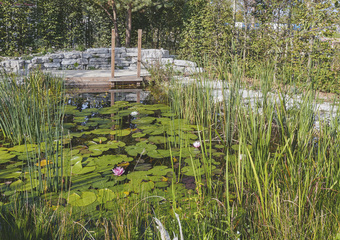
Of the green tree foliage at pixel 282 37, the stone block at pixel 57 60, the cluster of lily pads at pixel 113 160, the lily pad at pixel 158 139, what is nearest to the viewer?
the cluster of lily pads at pixel 113 160

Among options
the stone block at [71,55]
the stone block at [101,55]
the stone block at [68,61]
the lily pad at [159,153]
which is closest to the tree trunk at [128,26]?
the stone block at [101,55]

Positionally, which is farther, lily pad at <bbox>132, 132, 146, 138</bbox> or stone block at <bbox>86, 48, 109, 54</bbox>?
stone block at <bbox>86, 48, 109, 54</bbox>

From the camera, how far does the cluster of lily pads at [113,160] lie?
1720mm

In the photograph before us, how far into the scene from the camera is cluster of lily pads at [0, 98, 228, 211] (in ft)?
5.64

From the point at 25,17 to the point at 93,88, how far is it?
4808 millimetres

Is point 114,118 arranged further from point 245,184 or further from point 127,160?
point 245,184

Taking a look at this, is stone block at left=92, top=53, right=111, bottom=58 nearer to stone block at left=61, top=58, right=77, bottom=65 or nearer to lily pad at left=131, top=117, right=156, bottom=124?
stone block at left=61, top=58, right=77, bottom=65

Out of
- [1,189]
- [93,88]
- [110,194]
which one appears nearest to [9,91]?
[1,189]

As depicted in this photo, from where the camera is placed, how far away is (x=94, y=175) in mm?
1938

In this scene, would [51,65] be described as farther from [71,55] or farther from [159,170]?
[159,170]

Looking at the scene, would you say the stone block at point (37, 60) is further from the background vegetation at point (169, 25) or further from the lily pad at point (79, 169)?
the lily pad at point (79, 169)

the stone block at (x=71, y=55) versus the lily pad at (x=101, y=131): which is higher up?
the stone block at (x=71, y=55)

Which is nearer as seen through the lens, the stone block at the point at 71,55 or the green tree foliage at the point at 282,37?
the green tree foliage at the point at 282,37

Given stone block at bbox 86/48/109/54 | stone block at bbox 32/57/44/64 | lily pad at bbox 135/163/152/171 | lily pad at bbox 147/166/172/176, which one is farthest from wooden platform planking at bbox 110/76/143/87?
lily pad at bbox 147/166/172/176
